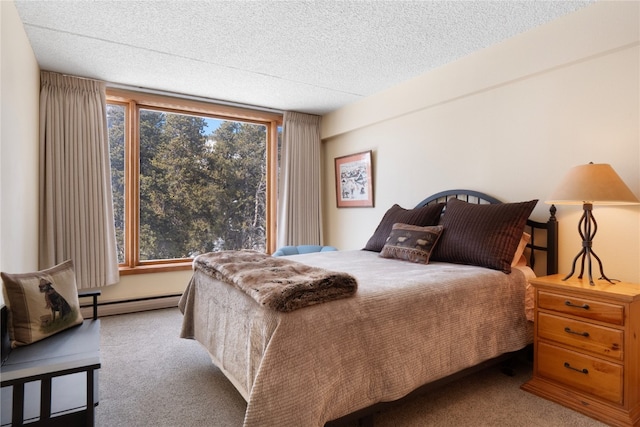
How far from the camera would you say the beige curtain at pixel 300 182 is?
184 inches

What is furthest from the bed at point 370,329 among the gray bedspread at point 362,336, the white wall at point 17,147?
the white wall at point 17,147

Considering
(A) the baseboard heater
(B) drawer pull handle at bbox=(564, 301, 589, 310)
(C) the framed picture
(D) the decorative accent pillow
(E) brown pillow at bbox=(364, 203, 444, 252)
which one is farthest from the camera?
(C) the framed picture

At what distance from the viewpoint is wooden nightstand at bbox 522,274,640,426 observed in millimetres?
1729

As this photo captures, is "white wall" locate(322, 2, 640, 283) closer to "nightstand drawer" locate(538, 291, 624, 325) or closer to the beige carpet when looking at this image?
"nightstand drawer" locate(538, 291, 624, 325)

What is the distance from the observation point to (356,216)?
4496mm

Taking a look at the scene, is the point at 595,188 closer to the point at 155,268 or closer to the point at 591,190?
the point at 591,190

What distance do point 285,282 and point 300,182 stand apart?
10.9 ft

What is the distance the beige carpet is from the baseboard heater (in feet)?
3.85

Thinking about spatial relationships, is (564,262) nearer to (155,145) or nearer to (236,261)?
(236,261)

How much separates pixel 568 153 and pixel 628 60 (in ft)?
2.03

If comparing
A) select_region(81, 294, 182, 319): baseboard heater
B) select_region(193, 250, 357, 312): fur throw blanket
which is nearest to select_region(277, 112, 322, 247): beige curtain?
select_region(81, 294, 182, 319): baseboard heater

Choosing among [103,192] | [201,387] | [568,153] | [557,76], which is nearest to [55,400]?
[201,387]

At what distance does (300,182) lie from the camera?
15.6 feet

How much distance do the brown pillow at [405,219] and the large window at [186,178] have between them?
1.94 m
